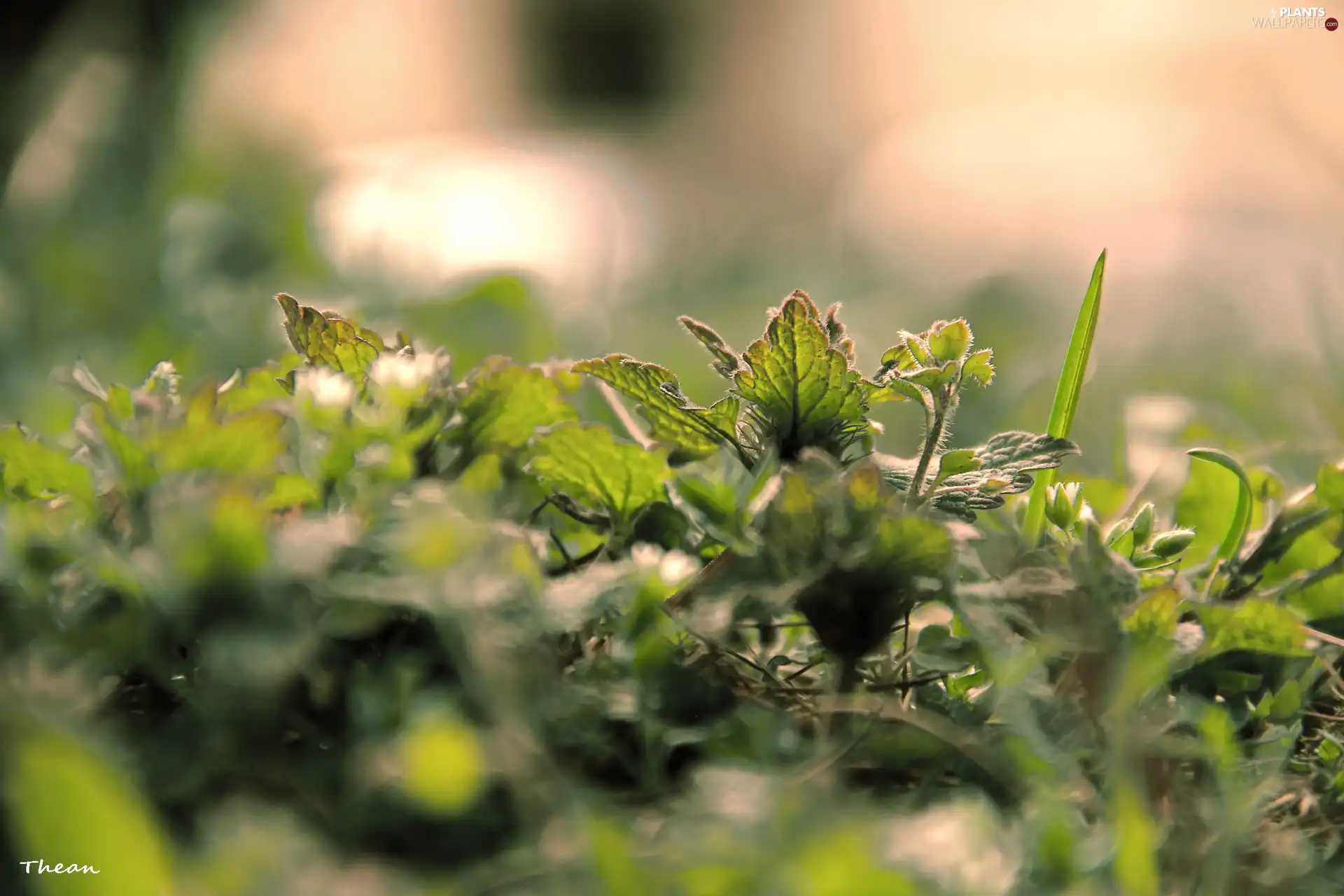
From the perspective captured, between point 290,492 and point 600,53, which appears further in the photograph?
point 600,53

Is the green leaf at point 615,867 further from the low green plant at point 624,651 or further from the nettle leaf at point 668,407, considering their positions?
the nettle leaf at point 668,407

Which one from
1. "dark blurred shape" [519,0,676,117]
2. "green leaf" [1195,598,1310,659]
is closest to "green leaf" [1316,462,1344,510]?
"green leaf" [1195,598,1310,659]

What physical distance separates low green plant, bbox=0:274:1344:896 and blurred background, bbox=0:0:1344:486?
0.91ft

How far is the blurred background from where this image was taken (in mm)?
1747

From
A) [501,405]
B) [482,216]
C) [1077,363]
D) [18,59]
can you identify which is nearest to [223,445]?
[501,405]

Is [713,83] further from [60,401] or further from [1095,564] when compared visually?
[1095,564]

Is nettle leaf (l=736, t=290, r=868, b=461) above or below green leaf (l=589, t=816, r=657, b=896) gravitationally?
above

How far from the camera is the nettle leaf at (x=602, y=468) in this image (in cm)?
47

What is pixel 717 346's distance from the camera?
0.51 m

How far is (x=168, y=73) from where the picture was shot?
2906 millimetres

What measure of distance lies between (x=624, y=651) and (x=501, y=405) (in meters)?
0.13

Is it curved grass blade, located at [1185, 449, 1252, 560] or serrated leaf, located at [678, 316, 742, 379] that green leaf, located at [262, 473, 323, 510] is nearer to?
serrated leaf, located at [678, 316, 742, 379]

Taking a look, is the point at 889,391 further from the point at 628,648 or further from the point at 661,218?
the point at 661,218

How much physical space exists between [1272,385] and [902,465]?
4.93 feet
